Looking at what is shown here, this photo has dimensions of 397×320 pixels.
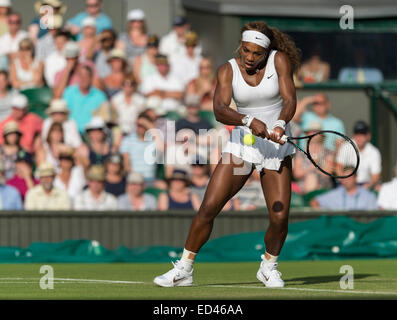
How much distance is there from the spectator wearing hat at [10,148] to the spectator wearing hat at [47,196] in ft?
1.48

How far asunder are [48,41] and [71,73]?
2.64 ft

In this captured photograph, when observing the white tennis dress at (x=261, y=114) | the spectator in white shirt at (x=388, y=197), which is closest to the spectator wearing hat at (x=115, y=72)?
the spectator in white shirt at (x=388, y=197)

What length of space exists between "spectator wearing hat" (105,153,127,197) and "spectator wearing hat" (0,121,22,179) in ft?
3.70

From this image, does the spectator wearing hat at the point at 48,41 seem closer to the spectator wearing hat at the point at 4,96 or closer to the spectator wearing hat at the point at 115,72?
the spectator wearing hat at the point at 4,96

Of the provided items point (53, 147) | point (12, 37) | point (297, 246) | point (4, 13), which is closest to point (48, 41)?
point (12, 37)

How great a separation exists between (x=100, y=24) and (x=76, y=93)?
1517 mm

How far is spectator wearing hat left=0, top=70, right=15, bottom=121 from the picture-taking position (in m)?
13.5

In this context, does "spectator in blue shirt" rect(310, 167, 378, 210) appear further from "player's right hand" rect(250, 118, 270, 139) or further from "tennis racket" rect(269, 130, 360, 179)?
"player's right hand" rect(250, 118, 270, 139)

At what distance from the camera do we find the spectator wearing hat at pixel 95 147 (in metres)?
12.8

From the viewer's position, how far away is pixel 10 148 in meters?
12.8

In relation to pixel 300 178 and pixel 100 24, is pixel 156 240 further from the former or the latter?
pixel 100 24

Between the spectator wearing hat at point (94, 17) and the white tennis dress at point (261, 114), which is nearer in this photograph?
the white tennis dress at point (261, 114)

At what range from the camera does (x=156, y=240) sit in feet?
39.8
